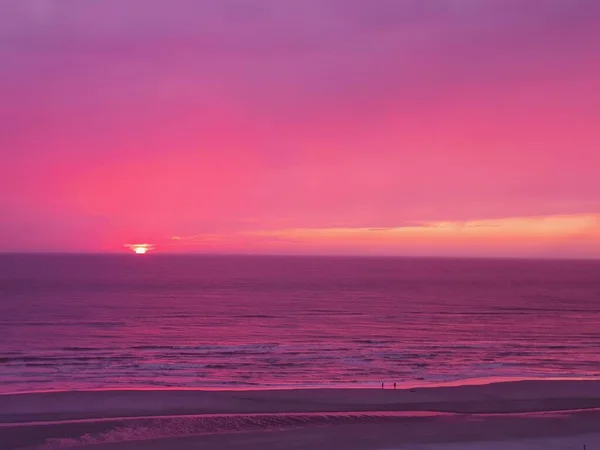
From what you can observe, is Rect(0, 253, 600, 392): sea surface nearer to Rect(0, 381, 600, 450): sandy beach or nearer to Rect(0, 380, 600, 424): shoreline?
Rect(0, 380, 600, 424): shoreline

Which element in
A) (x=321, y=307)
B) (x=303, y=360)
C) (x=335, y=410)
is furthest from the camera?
(x=321, y=307)

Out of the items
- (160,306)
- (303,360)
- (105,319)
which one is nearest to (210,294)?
(160,306)

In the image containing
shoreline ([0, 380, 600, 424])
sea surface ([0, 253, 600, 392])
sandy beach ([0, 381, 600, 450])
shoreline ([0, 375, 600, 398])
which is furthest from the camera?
sea surface ([0, 253, 600, 392])

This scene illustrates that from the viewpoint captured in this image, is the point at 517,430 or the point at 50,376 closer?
the point at 517,430

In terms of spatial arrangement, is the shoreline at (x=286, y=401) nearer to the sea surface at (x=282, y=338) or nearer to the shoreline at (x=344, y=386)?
the shoreline at (x=344, y=386)

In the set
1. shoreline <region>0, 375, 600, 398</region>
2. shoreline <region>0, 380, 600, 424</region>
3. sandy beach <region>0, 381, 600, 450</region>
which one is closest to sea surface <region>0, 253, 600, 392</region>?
shoreline <region>0, 375, 600, 398</region>

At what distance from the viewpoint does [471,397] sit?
23641 mm

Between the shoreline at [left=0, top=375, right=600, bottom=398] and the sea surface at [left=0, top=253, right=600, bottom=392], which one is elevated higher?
the shoreline at [left=0, top=375, right=600, bottom=398]

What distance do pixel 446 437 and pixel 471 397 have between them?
6.37m

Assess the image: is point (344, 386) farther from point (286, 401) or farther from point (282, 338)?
point (282, 338)

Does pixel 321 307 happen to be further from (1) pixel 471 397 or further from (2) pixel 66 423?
(2) pixel 66 423

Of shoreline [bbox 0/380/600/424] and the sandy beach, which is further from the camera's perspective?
shoreline [bbox 0/380/600/424]

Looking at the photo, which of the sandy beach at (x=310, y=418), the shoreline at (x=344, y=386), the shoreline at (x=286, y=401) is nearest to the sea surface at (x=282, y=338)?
the shoreline at (x=344, y=386)

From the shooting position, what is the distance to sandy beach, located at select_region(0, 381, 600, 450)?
17078mm
